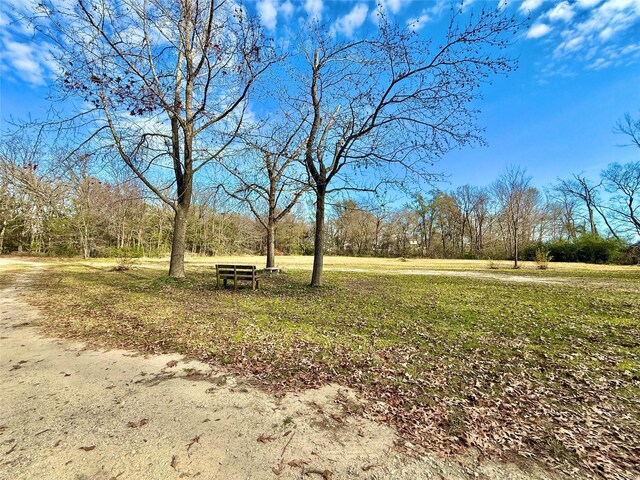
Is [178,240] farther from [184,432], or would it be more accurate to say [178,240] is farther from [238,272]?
[184,432]

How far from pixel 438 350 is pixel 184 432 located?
158 inches

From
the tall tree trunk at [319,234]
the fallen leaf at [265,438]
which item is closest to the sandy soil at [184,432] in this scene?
the fallen leaf at [265,438]

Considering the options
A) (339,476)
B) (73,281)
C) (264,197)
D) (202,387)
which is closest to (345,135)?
(264,197)

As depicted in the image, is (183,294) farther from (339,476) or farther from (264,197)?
(339,476)

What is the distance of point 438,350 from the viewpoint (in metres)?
5.13

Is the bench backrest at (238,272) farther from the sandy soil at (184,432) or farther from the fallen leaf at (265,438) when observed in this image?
the fallen leaf at (265,438)

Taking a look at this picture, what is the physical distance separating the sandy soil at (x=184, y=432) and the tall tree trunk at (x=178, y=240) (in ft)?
26.1

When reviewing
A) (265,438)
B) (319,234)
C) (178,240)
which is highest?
(319,234)

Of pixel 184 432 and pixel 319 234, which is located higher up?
pixel 319 234

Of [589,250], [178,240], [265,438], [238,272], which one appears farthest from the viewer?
[589,250]

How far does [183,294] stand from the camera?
9578 mm

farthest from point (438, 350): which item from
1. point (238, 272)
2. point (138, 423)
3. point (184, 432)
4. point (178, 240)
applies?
point (178, 240)

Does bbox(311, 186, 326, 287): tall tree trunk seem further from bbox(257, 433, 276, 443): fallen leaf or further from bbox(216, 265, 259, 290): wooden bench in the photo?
bbox(257, 433, 276, 443): fallen leaf

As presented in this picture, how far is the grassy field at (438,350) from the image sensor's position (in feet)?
9.72
